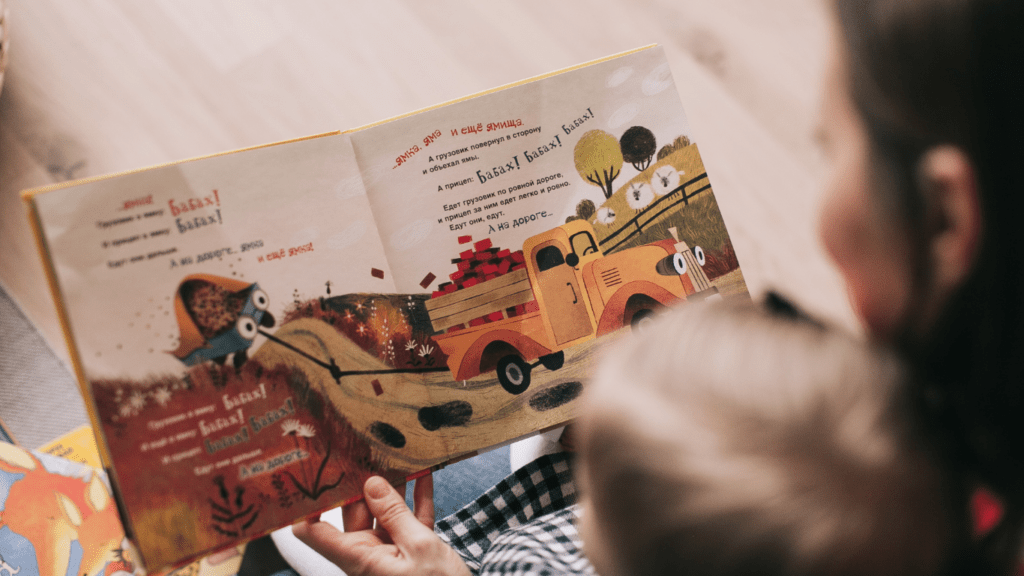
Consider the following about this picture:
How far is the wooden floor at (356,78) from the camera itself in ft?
2.61

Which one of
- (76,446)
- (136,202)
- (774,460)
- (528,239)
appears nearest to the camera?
(774,460)

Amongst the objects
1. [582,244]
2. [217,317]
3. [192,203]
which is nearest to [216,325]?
[217,317]

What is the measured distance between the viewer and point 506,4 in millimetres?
833

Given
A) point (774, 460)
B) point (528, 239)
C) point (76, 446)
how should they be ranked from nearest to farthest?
point (774, 460) < point (528, 239) < point (76, 446)

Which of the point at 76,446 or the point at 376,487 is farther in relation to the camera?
the point at 76,446

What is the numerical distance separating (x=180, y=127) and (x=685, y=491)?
863 mm

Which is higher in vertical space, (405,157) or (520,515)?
(405,157)

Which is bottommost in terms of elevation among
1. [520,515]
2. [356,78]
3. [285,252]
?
[520,515]

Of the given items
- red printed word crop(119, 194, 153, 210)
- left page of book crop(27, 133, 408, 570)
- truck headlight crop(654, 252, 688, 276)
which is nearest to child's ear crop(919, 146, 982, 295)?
truck headlight crop(654, 252, 688, 276)

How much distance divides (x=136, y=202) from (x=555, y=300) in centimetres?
39

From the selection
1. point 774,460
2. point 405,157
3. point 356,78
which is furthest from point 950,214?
point 356,78

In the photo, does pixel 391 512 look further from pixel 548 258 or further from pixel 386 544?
pixel 548 258

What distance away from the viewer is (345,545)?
1.70 feet

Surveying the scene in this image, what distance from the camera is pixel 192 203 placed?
0.47 meters
